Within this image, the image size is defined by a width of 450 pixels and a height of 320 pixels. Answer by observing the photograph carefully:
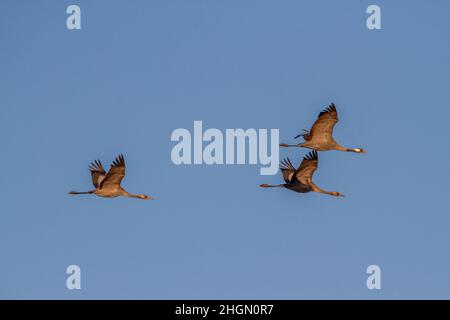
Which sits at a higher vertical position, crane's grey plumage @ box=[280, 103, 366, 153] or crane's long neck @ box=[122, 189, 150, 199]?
crane's grey plumage @ box=[280, 103, 366, 153]

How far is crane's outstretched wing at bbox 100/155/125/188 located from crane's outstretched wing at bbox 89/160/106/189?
26.4 inches

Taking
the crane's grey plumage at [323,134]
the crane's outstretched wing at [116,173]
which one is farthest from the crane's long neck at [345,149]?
the crane's outstretched wing at [116,173]

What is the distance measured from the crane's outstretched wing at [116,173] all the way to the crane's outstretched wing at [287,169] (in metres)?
3.44

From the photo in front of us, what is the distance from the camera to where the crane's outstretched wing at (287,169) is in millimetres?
36891

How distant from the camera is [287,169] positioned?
37000mm

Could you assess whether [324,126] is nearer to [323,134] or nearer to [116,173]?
[323,134]

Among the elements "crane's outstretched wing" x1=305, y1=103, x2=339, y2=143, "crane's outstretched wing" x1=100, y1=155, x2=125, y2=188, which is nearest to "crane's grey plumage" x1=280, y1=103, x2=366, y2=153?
"crane's outstretched wing" x1=305, y1=103, x2=339, y2=143

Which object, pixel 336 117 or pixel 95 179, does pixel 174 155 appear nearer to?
pixel 95 179

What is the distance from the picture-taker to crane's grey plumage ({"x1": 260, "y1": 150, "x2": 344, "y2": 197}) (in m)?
36.1

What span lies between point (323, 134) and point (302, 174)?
1.60m

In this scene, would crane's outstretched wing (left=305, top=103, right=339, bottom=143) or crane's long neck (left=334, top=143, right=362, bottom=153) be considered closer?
crane's outstretched wing (left=305, top=103, right=339, bottom=143)

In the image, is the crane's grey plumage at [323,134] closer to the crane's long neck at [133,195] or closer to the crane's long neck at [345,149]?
the crane's long neck at [345,149]

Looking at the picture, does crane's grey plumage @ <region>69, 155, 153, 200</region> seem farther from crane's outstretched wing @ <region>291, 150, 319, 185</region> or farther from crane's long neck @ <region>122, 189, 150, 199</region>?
crane's outstretched wing @ <region>291, 150, 319, 185</region>
